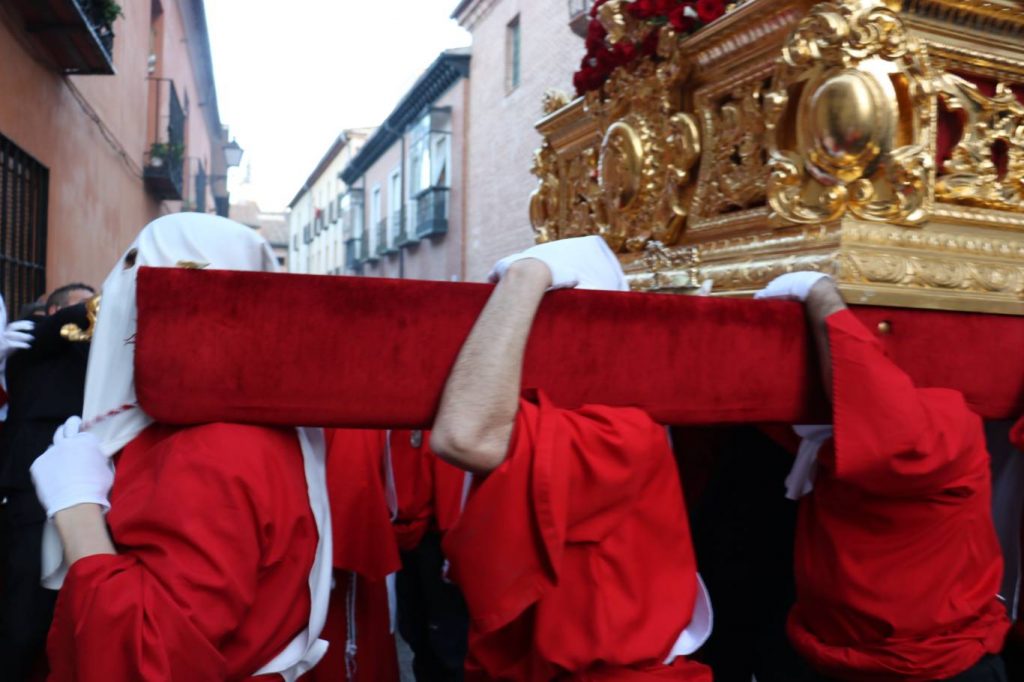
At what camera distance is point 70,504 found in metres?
1.53

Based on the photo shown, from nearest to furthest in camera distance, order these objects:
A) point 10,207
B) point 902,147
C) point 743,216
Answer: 1. point 902,147
2. point 743,216
3. point 10,207

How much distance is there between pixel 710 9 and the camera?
2717 mm

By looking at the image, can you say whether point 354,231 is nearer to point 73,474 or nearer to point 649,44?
point 649,44

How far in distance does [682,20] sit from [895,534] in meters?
1.63

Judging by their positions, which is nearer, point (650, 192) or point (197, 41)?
point (650, 192)

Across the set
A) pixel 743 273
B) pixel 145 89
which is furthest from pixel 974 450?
pixel 145 89

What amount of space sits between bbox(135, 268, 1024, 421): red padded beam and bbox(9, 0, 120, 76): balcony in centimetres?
516

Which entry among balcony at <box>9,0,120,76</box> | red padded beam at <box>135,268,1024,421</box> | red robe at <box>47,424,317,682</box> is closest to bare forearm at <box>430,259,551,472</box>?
red padded beam at <box>135,268,1024,421</box>

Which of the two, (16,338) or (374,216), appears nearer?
(16,338)

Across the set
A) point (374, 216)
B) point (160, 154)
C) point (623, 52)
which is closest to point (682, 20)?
point (623, 52)

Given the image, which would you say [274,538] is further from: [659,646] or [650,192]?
[650,192]

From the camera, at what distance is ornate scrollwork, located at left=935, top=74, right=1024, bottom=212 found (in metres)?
2.46

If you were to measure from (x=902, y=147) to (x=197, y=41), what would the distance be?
17852 millimetres

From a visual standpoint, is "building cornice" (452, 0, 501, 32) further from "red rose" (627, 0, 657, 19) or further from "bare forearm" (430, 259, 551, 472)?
"bare forearm" (430, 259, 551, 472)
